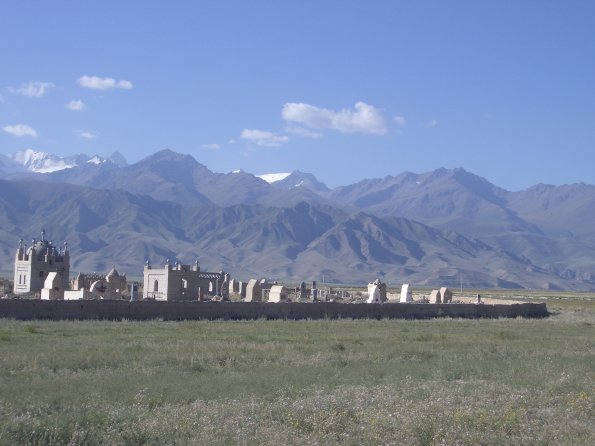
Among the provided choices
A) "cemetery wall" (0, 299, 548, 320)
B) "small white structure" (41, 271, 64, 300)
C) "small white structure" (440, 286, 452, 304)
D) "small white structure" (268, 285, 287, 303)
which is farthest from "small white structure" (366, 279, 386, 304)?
"small white structure" (41, 271, 64, 300)

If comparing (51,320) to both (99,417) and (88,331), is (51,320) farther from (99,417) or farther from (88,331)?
(99,417)

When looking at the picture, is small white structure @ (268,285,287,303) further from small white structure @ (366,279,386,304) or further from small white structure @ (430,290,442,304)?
small white structure @ (430,290,442,304)

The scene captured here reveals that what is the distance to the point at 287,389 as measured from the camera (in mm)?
18859

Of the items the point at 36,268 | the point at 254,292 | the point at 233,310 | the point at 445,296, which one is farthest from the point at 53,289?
the point at 445,296

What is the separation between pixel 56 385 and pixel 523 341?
66.9 ft

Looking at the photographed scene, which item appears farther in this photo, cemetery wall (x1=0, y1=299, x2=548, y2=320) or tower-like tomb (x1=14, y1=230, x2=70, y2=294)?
tower-like tomb (x1=14, y1=230, x2=70, y2=294)

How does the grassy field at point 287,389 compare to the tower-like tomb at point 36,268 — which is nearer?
the grassy field at point 287,389

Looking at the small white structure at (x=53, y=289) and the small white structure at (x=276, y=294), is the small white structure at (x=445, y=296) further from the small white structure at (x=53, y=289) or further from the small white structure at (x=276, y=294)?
the small white structure at (x=53, y=289)

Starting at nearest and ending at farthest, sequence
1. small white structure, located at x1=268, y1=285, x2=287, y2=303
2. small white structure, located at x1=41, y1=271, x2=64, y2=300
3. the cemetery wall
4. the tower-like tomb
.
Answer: the cemetery wall < small white structure, located at x1=41, y1=271, x2=64, y2=300 < small white structure, located at x1=268, y1=285, x2=287, y2=303 < the tower-like tomb

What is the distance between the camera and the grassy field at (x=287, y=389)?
48.0 feet

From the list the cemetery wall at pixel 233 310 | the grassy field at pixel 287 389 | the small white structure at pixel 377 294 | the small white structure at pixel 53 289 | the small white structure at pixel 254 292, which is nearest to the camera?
the grassy field at pixel 287 389

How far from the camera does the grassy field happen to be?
14633mm

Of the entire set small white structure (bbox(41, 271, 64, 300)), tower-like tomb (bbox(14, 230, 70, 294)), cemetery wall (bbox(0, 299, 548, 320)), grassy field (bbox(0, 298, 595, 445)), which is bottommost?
grassy field (bbox(0, 298, 595, 445))

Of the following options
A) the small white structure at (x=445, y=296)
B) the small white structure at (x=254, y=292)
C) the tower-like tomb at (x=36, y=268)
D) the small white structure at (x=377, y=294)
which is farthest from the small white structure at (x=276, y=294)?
the tower-like tomb at (x=36, y=268)
